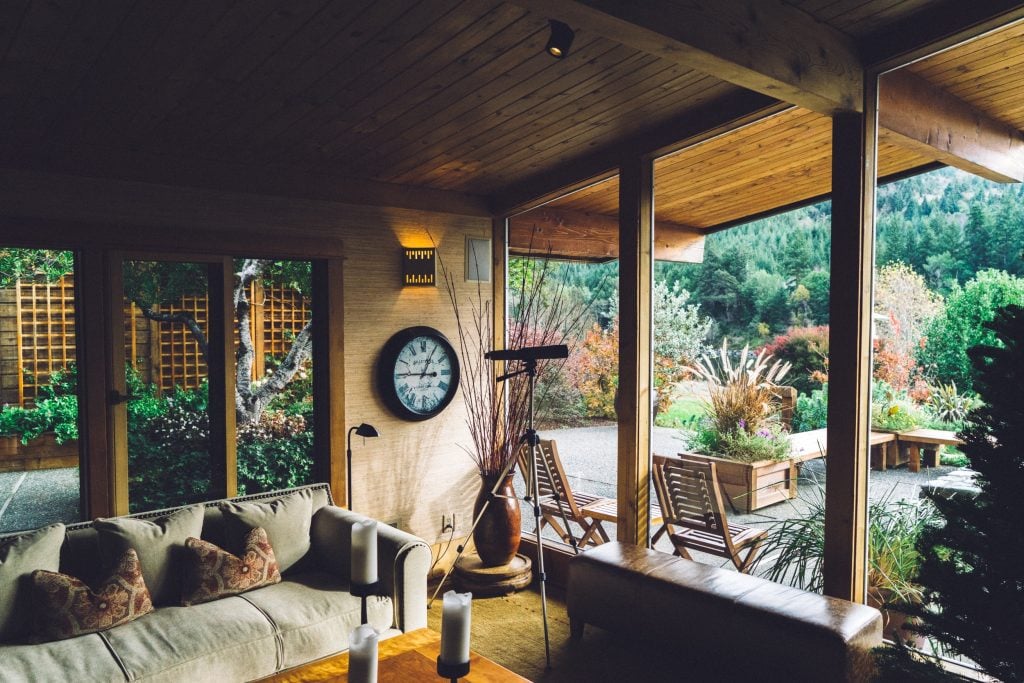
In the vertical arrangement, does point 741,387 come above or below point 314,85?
below

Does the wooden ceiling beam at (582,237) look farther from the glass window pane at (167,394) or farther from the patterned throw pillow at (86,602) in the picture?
the patterned throw pillow at (86,602)

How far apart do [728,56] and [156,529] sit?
117 inches

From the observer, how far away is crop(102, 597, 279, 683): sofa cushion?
251 centimetres

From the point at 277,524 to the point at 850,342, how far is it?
2.70m

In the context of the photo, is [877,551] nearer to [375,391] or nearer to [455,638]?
[455,638]

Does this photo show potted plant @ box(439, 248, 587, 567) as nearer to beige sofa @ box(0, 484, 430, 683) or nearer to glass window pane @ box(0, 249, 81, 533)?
beige sofa @ box(0, 484, 430, 683)

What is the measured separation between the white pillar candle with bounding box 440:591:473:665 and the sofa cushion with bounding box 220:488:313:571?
160 cm

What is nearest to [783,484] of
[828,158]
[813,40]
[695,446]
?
[695,446]

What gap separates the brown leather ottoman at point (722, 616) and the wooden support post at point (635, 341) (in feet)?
1.13

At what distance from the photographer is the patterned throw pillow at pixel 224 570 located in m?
2.93

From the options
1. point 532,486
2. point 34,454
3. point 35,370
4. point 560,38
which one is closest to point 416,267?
point 532,486

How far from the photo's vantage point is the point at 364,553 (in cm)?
213

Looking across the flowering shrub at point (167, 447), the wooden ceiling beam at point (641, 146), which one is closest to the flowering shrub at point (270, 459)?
the flowering shrub at point (167, 447)

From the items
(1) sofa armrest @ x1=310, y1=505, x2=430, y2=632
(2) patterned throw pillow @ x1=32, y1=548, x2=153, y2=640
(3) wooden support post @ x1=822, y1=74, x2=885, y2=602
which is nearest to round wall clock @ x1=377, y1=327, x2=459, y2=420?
(1) sofa armrest @ x1=310, y1=505, x2=430, y2=632
